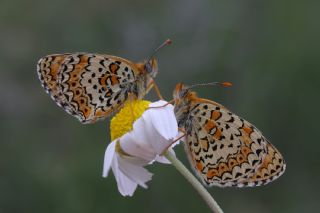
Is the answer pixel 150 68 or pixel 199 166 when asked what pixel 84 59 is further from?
pixel 199 166

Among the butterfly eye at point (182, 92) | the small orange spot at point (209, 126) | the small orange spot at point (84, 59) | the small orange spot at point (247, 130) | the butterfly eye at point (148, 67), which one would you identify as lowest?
the small orange spot at point (209, 126)

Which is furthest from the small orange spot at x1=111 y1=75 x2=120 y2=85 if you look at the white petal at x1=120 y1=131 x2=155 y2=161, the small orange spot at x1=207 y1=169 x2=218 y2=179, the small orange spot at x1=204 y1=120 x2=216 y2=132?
the small orange spot at x1=207 y1=169 x2=218 y2=179

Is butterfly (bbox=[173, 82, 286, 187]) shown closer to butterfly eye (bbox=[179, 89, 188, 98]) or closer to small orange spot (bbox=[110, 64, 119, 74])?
butterfly eye (bbox=[179, 89, 188, 98])

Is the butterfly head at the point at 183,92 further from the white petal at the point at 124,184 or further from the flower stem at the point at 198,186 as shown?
the white petal at the point at 124,184

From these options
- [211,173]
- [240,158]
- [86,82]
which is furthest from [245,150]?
[86,82]

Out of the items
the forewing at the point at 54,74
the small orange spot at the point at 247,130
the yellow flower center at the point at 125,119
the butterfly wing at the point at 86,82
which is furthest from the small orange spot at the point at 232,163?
the forewing at the point at 54,74

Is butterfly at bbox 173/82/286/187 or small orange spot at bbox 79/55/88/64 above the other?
small orange spot at bbox 79/55/88/64
